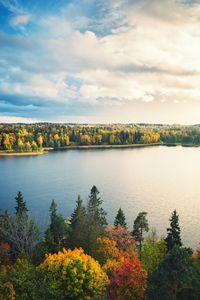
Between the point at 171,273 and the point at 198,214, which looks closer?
the point at 171,273

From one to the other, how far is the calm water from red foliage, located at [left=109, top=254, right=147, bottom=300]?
70.6 feet

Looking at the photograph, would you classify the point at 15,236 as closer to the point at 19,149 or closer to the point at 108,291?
the point at 108,291

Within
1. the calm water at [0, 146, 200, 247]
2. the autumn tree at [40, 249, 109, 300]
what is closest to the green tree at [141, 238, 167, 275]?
the autumn tree at [40, 249, 109, 300]

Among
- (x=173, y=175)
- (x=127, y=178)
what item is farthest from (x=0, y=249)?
(x=173, y=175)

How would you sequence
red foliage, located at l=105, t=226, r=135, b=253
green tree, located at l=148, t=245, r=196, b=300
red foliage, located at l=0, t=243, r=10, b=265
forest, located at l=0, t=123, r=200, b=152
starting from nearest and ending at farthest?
green tree, located at l=148, t=245, r=196, b=300, red foliage, located at l=0, t=243, r=10, b=265, red foliage, located at l=105, t=226, r=135, b=253, forest, located at l=0, t=123, r=200, b=152

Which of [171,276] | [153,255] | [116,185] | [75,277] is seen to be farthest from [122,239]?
[116,185]

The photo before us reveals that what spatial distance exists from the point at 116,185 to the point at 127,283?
57.3 m

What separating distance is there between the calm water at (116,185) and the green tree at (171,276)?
22221mm

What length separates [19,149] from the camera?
463 feet

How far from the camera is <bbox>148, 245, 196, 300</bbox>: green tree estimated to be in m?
21.6

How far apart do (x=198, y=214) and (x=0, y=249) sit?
3613cm

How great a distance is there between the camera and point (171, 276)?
21.7 m

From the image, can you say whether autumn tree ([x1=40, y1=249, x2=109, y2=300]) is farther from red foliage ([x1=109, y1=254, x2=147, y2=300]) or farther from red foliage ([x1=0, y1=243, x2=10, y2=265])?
red foliage ([x1=0, y1=243, x2=10, y2=265])

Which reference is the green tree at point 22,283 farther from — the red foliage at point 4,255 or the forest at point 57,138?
the forest at point 57,138
